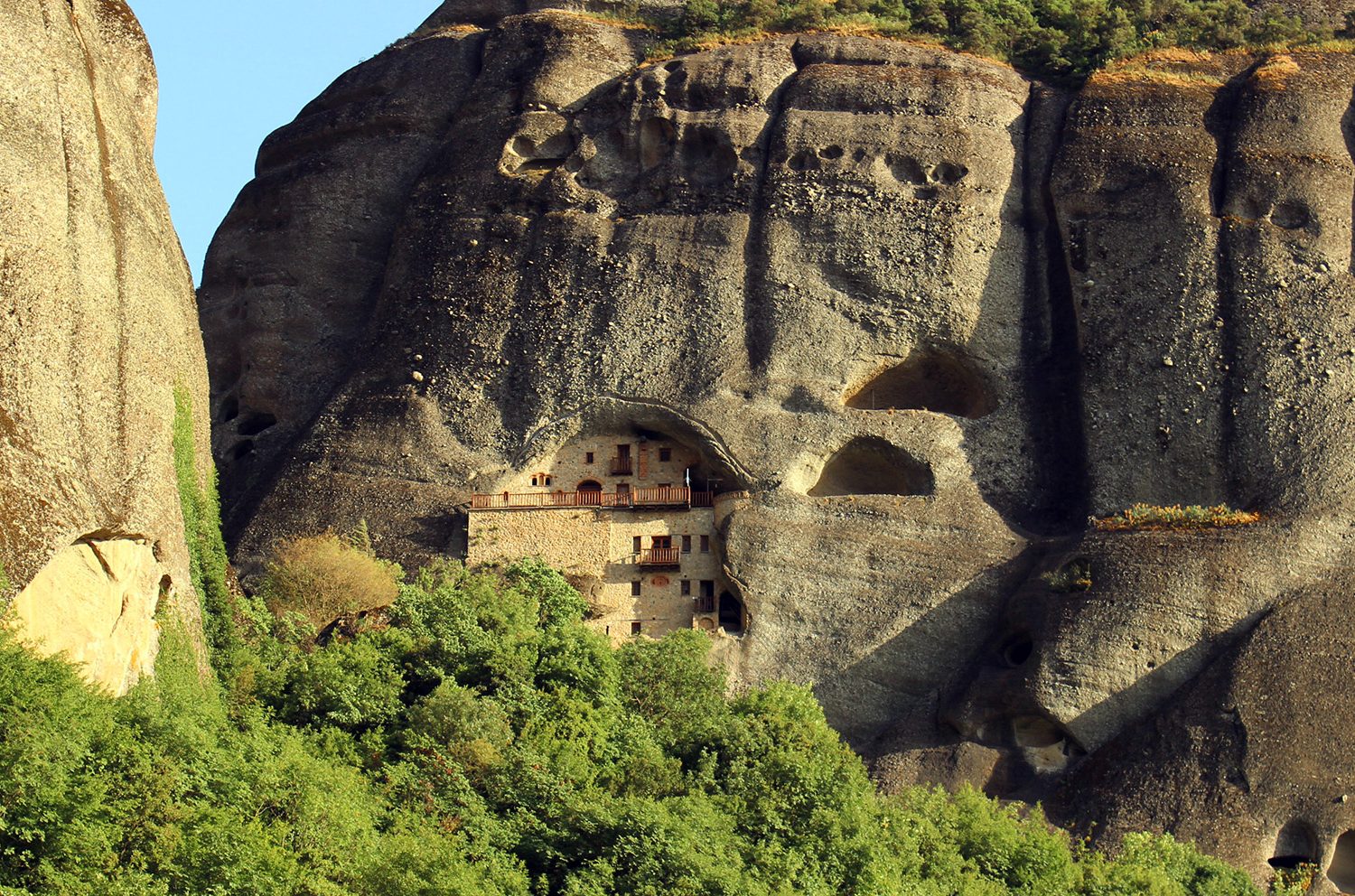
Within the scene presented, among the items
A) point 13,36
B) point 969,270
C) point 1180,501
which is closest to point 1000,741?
point 1180,501

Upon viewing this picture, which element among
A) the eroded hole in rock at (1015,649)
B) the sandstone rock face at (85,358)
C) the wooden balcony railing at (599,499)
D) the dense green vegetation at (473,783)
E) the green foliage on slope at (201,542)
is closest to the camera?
the dense green vegetation at (473,783)

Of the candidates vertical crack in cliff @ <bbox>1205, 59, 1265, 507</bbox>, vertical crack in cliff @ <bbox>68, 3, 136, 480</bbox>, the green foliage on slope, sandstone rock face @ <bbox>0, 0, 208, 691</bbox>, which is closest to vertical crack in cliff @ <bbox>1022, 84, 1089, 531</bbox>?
vertical crack in cliff @ <bbox>1205, 59, 1265, 507</bbox>

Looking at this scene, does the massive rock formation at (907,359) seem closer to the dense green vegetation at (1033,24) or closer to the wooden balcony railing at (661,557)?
the wooden balcony railing at (661,557)

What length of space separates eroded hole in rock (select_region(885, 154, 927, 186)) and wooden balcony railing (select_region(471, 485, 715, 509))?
9.28 meters

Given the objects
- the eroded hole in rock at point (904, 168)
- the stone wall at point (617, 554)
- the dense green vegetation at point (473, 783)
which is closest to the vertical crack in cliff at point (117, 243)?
the dense green vegetation at point (473, 783)

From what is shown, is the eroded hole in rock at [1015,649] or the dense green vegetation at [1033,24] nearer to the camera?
the eroded hole in rock at [1015,649]

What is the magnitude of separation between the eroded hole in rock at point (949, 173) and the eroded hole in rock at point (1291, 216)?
729cm

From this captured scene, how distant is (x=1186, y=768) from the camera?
48.3 metres

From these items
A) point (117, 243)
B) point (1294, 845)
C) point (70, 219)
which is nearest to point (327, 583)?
point (117, 243)

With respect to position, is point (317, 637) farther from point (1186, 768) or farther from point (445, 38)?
point (445, 38)

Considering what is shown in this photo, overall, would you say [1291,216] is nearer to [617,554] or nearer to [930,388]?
[930,388]

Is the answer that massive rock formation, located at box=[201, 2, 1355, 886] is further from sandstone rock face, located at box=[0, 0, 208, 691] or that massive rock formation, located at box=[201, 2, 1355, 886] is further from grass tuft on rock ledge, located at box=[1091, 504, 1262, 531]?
sandstone rock face, located at box=[0, 0, 208, 691]

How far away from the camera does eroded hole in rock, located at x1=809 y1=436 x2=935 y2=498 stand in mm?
56250

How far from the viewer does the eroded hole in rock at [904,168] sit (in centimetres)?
6044
